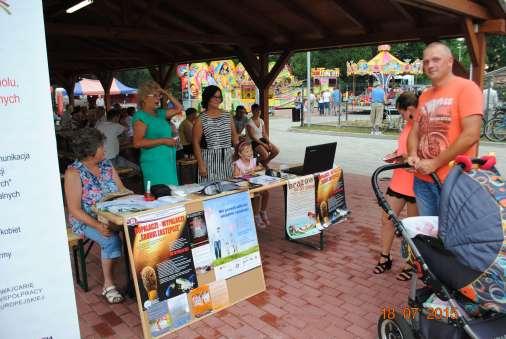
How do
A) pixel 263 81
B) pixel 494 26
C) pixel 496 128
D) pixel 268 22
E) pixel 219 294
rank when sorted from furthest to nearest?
pixel 496 128 < pixel 263 81 < pixel 268 22 < pixel 494 26 < pixel 219 294

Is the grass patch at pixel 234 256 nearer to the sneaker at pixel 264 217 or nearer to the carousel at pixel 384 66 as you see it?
the sneaker at pixel 264 217

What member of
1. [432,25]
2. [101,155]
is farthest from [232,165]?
[432,25]

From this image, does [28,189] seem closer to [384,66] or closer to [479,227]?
[479,227]

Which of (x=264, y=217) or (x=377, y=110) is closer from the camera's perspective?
(x=264, y=217)

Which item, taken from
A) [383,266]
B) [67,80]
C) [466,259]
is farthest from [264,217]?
[67,80]

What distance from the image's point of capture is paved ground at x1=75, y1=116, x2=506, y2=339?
2887 millimetres

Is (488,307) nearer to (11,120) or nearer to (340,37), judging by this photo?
(11,120)

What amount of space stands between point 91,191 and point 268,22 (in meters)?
5.68

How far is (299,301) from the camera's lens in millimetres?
3270

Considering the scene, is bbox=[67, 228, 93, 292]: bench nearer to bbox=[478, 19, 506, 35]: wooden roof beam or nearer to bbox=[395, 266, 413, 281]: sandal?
bbox=[395, 266, 413, 281]: sandal

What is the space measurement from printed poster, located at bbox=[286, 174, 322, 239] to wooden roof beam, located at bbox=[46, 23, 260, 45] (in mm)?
4650

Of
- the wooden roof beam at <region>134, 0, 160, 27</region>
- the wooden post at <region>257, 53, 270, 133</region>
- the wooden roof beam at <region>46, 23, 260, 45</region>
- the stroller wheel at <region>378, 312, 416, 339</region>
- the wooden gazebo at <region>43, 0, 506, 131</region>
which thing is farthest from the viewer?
the wooden post at <region>257, 53, 270, 133</region>

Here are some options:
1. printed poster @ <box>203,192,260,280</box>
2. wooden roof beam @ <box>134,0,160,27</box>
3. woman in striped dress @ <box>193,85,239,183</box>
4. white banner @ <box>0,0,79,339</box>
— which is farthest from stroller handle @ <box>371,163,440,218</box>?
wooden roof beam @ <box>134,0,160,27</box>

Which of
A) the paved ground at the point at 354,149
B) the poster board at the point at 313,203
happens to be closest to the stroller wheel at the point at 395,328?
the poster board at the point at 313,203
